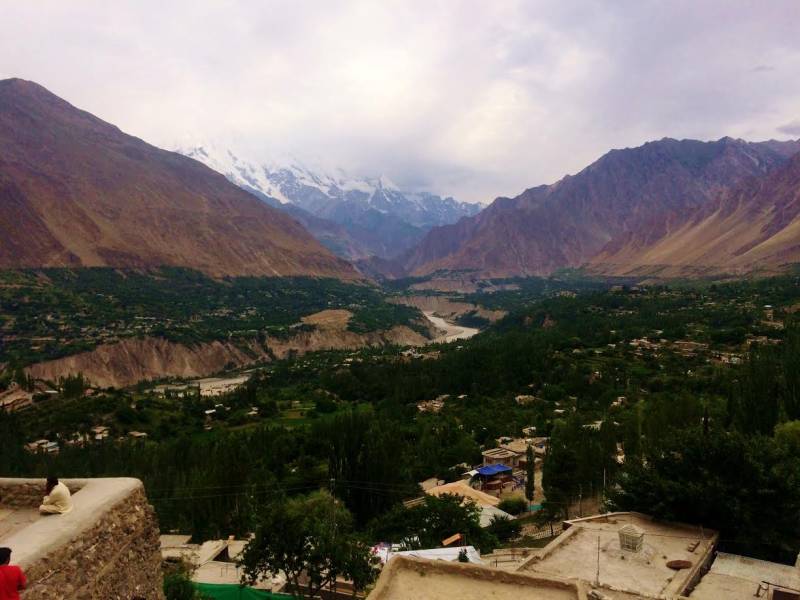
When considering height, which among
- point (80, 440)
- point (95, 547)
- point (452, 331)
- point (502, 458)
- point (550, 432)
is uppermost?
point (95, 547)

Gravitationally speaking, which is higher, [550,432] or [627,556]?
[627,556]

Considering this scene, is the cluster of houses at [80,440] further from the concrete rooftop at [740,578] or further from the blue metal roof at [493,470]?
the concrete rooftop at [740,578]

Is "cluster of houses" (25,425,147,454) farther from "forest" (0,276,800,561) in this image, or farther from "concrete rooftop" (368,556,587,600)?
"concrete rooftop" (368,556,587,600)

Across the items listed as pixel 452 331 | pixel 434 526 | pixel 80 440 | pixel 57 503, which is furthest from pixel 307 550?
pixel 452 331

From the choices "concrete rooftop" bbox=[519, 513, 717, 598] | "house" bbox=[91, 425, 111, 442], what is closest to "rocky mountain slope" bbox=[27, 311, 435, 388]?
"house" bbox=[91, 425, 111, 442]

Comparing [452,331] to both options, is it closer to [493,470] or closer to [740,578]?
[493,470]

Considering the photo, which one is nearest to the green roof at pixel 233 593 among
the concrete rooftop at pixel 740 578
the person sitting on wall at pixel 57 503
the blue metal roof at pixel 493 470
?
the person sitting on wall at pixel 57 503

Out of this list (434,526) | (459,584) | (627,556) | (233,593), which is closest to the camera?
(459,584)
